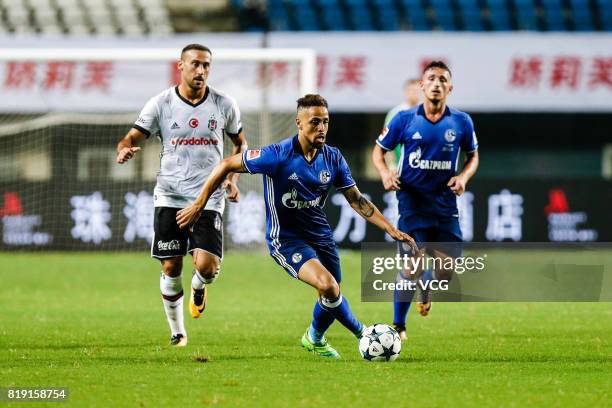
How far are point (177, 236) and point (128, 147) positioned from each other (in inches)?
33.1

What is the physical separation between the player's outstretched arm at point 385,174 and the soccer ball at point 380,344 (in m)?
1.73

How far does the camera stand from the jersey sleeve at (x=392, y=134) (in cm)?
962

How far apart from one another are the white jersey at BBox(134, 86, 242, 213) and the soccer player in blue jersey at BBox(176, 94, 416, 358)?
955 mm

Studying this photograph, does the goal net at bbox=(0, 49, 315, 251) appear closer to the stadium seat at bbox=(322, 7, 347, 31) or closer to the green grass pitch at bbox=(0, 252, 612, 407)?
the stadium seat at bbox=(322, 7, 347, 31)

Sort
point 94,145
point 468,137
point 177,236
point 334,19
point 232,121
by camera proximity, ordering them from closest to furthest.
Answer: point 177,236 < point 232,121 < point 468,137 < point 94,145 < point 334,19

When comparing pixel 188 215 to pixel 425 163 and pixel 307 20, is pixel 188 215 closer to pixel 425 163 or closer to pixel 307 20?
pixel 425 163

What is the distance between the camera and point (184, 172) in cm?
903

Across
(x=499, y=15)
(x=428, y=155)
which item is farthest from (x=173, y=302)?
(x=499, y=15)

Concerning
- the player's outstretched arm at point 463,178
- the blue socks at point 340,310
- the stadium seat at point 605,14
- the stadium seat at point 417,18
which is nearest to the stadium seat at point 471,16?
the stadium seat at point 417,18

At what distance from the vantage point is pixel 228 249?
20.4m

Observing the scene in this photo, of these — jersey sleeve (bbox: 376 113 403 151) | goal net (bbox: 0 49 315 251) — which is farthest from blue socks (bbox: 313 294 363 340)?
goal net (bbox: 0 49 315 251)

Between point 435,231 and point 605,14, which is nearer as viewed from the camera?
point 435,231

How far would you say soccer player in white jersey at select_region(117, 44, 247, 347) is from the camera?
29.5 ft

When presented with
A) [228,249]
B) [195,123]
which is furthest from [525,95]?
[195,123]
